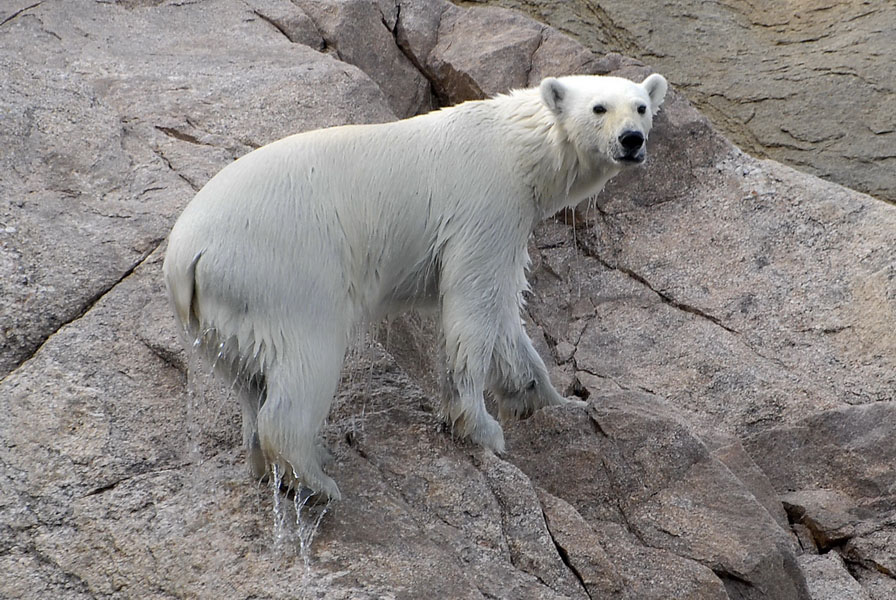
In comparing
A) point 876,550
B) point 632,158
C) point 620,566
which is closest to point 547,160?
point 632,158

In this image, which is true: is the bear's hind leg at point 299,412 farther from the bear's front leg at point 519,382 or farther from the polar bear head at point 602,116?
the polar bear head at point 602,116

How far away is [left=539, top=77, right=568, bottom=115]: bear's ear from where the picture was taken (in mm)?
5469

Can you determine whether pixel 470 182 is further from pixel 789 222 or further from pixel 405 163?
pixel 789 222

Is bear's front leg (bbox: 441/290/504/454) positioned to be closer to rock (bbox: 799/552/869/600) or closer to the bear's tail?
the bear's tail

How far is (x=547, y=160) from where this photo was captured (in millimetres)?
5559

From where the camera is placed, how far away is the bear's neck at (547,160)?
5.56 m

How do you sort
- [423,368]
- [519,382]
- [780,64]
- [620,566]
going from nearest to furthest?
[620,566], [519,382], [423,368], [780,64]

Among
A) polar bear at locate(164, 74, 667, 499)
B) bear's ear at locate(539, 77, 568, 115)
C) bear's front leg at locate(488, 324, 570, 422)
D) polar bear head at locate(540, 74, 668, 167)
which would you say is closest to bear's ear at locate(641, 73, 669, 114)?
polar bear at locate(164, 74, 667, 499)

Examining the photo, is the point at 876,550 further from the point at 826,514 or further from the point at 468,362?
the point at 468,362

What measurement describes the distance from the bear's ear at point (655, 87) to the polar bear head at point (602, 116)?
0.22 metres

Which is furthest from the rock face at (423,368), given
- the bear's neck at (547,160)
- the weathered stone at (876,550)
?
the bear's neck at (547,160)

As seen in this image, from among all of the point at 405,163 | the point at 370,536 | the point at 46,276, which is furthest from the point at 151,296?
the point at 370,536

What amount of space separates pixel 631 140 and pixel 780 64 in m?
7.21

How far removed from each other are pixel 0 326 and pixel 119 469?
1.11m
